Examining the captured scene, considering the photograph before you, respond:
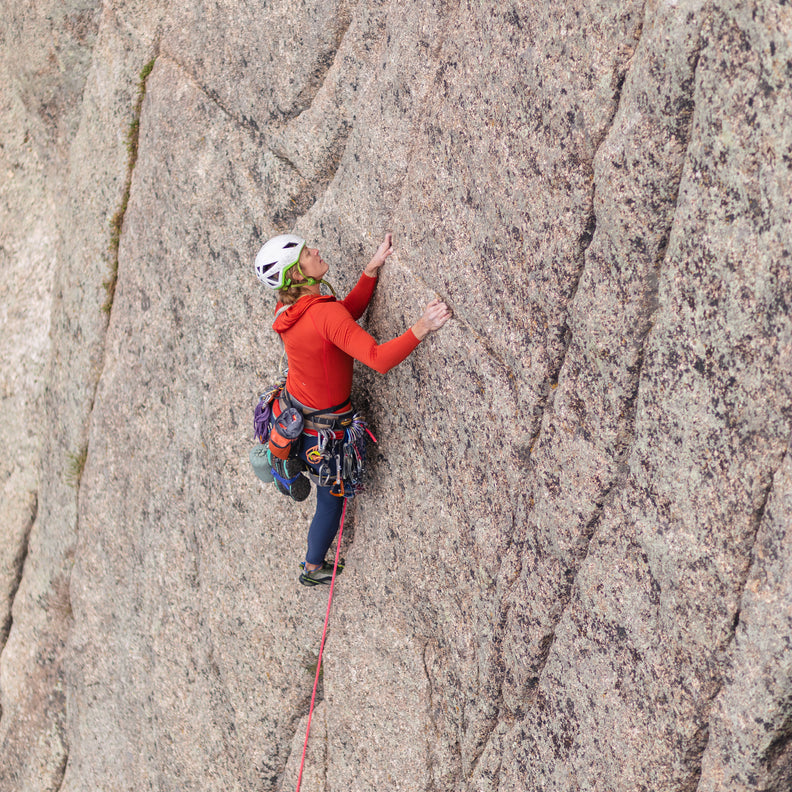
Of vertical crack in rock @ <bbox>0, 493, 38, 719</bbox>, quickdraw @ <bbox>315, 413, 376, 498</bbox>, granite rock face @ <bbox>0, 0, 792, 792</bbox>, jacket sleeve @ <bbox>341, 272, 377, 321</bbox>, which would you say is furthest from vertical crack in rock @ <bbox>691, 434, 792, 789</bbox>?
vertical crack in rock @ <bbox>0, 493, 38, 719</bbox>

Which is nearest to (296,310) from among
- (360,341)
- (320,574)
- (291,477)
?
(360,341)

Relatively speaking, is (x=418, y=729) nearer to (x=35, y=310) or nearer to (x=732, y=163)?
(x=732, y=163)

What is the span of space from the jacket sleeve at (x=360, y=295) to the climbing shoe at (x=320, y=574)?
2149 millimetres

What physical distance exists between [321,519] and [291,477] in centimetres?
47

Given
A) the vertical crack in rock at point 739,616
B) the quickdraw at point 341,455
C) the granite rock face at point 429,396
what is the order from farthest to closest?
the quickdraw at point 341,455, the granite rock face at point 429,396, the vertical crack in rock at point 739,616

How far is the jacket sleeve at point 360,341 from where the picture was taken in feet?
17.6

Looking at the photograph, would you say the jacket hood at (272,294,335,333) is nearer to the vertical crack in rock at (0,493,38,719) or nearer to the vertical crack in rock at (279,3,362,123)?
the vertical crack in rock at (279,3,362,123)

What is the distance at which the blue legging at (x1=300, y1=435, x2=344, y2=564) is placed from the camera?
6.23 meters

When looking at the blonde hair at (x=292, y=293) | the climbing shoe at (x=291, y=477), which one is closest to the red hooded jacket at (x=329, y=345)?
the blonde hair at (x=292, y=293)

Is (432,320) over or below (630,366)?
over

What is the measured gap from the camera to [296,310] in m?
5.60

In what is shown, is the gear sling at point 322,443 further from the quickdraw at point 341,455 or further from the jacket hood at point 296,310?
the jacket hood at point 296,310

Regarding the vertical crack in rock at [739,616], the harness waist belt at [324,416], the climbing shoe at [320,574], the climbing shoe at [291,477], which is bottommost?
the vertical crack in rock at [739,616]

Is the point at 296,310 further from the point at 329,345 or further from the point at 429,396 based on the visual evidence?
the point at 429,396
